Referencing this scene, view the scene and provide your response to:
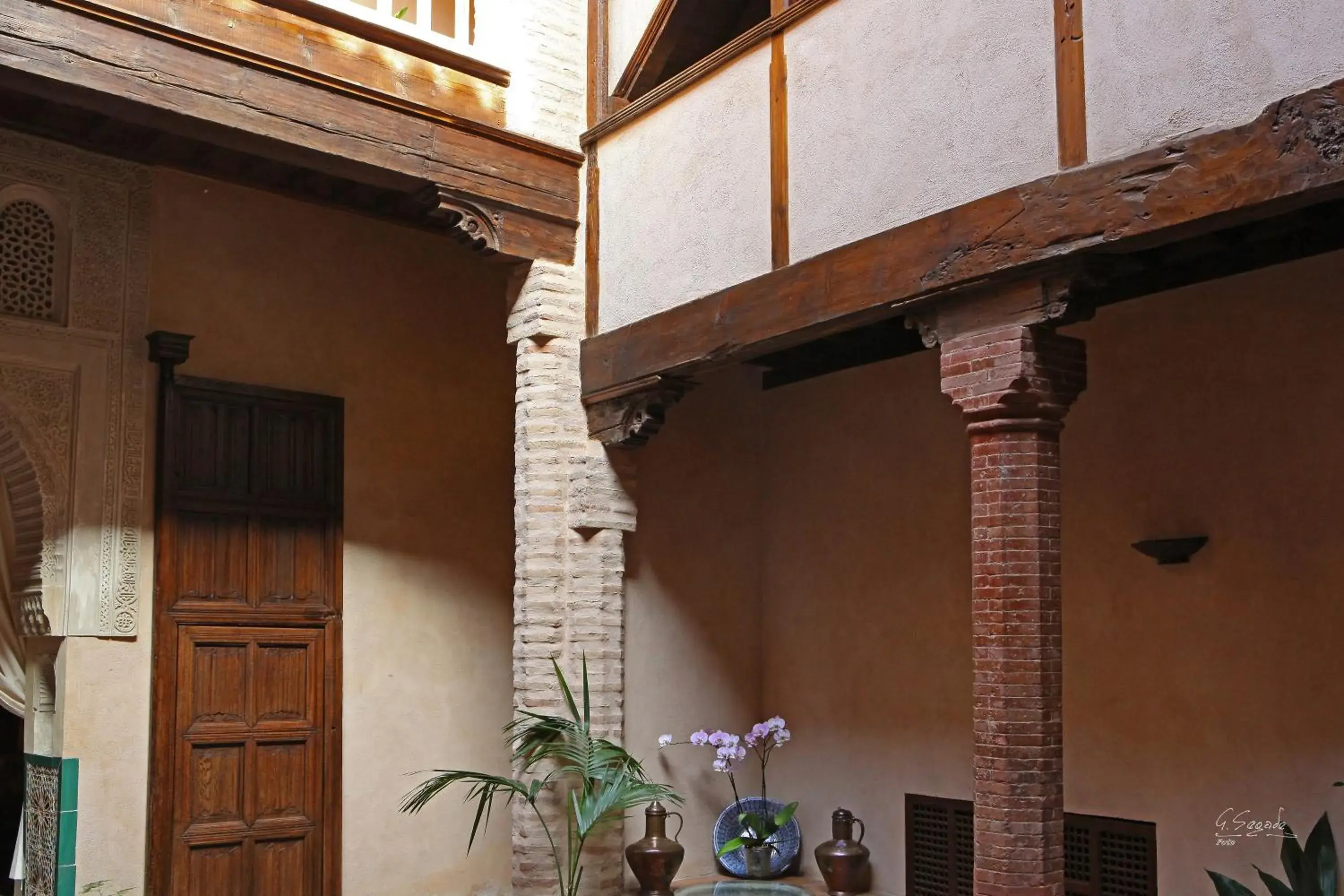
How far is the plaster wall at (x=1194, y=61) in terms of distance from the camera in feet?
13.8

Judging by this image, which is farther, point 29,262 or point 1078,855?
point 29,262

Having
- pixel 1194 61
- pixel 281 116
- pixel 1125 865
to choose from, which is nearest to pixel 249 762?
pixel 281 116

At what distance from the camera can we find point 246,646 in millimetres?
7625

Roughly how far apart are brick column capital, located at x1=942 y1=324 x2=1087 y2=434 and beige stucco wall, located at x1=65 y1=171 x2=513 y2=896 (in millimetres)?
4103

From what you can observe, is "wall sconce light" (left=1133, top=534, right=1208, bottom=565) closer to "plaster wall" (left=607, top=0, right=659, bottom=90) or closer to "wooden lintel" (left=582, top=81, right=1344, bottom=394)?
"wooden lintel" (left=582, top=81, right=1344, bottom=394)

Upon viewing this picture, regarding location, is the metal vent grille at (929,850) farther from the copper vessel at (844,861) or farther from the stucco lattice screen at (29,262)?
the stucco lattice screen at (29,262)

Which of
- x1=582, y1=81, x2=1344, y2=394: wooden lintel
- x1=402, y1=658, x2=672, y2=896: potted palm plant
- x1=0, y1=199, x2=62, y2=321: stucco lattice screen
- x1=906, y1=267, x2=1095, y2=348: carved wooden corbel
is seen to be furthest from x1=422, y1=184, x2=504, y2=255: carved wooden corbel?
x1=906, y1=267, x2=1095, y2=348: carved wooden corbel

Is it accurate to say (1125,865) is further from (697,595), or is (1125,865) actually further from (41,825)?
(41,825)

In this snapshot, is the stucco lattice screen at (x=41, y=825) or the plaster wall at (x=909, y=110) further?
the stucco lattice screen at (x=41, y=825)

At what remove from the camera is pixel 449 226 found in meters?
7.16

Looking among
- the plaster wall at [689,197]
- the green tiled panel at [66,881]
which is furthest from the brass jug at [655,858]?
the green tiled panel at [66,881]

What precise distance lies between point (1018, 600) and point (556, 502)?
9.37 feet

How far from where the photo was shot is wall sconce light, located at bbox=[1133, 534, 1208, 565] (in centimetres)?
631

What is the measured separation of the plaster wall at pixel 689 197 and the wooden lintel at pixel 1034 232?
17 centimetres
